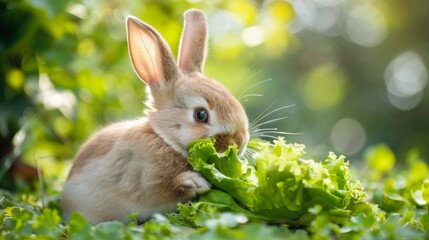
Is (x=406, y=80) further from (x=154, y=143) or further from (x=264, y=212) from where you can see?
(x=264, y=212)

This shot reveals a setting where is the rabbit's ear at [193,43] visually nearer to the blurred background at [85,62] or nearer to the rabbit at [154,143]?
the rabbit at [154,143]

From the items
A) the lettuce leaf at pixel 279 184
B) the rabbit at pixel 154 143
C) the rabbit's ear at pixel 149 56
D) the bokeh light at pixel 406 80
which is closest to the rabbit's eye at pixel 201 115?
the rabbit at pixel 154 143

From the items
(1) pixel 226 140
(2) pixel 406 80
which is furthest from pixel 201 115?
(2) pixel 406 80

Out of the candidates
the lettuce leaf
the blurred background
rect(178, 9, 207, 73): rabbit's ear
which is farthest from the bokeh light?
the lettuce leaf

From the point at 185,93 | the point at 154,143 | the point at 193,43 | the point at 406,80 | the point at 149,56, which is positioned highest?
the point at 406,80

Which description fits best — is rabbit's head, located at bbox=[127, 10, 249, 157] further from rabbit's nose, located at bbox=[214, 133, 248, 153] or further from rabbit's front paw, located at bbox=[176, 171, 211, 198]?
rabbit's front paw, located at bbox=[176, 171, 211, 198]
